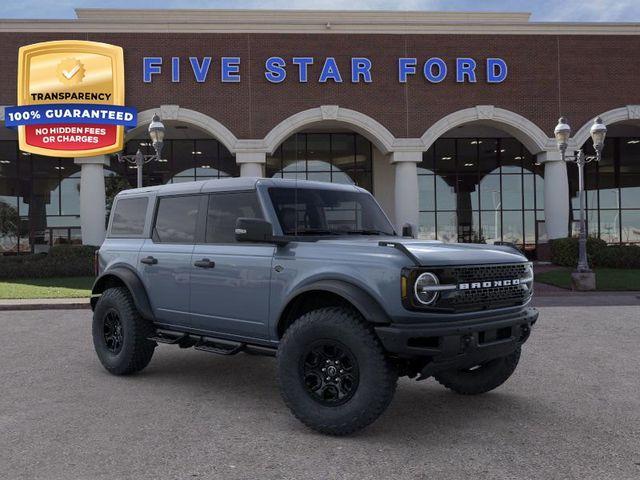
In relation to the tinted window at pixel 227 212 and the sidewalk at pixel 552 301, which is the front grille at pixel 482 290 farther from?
the sidewalk at pixel 552 301

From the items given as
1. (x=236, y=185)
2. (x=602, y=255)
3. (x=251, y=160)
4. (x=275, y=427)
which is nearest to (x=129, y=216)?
(x=236, y=185)

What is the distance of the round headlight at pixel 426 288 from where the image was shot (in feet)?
14.0

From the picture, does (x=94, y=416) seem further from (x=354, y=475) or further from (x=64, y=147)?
(x=64, y=147)

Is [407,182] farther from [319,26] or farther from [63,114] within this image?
[63,114]

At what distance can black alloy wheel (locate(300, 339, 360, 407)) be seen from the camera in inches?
176

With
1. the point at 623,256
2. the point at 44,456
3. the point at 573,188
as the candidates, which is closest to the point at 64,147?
the point at 44,456

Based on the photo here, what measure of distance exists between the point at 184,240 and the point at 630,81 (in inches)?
990

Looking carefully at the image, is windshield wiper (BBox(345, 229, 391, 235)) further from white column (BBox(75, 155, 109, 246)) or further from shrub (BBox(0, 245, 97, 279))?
white column (BBox(75, 155, 109, 246))

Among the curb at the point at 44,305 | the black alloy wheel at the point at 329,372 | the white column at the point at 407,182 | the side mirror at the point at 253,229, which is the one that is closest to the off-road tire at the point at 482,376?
the black alloy wheel at the point at 329,372

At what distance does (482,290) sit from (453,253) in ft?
1.35

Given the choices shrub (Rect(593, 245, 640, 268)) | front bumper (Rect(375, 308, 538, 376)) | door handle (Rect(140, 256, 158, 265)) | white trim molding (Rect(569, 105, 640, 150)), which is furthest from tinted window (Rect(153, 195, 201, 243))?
white trim molding (Rect(569, 105, 640, 150))

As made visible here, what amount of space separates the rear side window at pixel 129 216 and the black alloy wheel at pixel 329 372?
3072 mm

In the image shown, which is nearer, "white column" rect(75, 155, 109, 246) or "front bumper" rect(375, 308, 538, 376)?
"front bumper" rect(375, 308, 538, 376)

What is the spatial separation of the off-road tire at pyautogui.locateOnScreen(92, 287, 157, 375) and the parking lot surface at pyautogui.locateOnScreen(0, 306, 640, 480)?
0.17 meters
